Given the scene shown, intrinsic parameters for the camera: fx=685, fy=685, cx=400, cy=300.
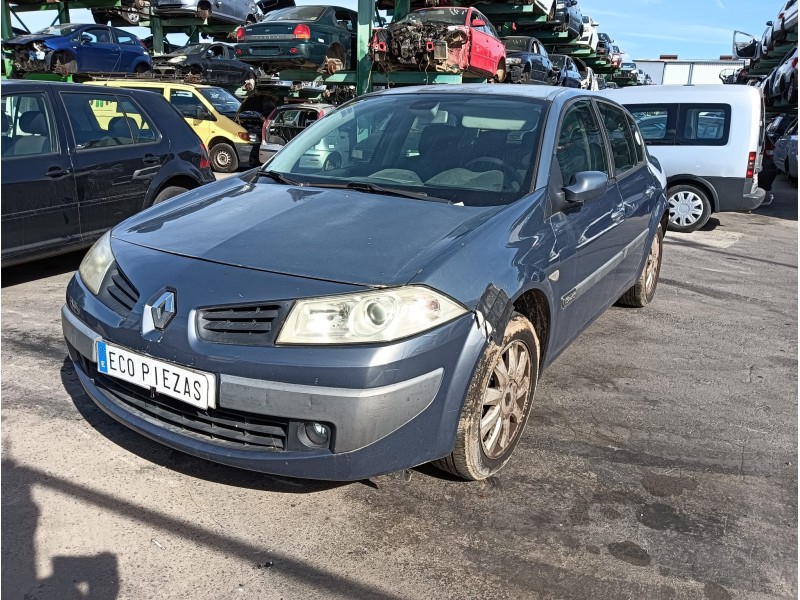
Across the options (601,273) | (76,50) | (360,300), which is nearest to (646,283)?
(601,273)

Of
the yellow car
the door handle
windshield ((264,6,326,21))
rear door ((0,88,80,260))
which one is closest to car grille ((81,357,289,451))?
rear door ((0,88,80,260))

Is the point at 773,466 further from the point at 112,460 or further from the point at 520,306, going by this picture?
the point at 112,460

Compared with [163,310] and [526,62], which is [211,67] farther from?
[163,310]

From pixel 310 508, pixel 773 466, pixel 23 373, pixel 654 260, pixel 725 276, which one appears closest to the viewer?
pixel 310 508

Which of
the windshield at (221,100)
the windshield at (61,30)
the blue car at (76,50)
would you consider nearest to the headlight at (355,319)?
the windshield at (221,100)

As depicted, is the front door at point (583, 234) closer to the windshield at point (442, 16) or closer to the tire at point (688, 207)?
the tire at point (688, 207)

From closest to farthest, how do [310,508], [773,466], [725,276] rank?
1. [310,508]
2. [773,466]
3. [725,276]

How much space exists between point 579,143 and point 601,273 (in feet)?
2.33

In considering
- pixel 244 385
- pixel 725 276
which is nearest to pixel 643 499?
pixel 244 385

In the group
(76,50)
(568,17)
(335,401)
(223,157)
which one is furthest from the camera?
(568,17)

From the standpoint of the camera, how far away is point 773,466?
3.06m

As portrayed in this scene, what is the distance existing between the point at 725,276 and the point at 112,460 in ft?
19.6

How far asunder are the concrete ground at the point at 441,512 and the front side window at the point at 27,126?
1.96m

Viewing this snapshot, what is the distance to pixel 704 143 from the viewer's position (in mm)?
8859
